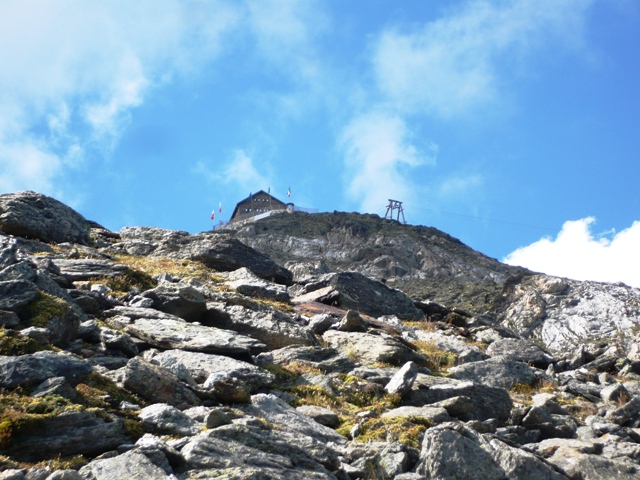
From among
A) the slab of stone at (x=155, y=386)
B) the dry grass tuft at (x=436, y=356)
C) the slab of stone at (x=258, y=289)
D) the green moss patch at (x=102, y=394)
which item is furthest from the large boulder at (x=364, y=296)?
the green moss patch at (x=102, y=394)

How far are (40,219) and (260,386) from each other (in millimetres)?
15758

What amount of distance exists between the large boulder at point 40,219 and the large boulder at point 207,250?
8.12ft

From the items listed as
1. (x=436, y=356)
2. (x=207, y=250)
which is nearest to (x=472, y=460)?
(x=436, y=356)

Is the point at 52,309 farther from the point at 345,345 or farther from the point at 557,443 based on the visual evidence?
the point at 557,443

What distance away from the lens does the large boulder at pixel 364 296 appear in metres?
22.8

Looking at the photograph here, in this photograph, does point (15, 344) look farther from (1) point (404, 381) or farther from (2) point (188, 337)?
(1) point (404, 381)

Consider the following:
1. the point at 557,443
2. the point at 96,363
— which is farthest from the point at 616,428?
the point at 96,363

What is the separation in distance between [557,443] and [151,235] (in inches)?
838

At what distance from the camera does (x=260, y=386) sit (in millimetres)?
10648

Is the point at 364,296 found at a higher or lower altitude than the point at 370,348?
higher

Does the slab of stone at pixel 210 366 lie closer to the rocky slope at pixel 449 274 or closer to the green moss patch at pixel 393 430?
the green moss patch at pixel 393 430

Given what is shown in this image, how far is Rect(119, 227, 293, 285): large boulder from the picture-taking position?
2498cm

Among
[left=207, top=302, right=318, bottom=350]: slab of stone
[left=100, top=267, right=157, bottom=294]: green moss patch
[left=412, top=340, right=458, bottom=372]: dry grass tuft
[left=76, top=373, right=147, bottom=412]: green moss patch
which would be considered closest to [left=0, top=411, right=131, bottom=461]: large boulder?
[left=76, top=373, right=147, bottom=412]: green moss patch

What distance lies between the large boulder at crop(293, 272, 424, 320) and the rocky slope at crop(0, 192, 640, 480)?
0.27 feet
